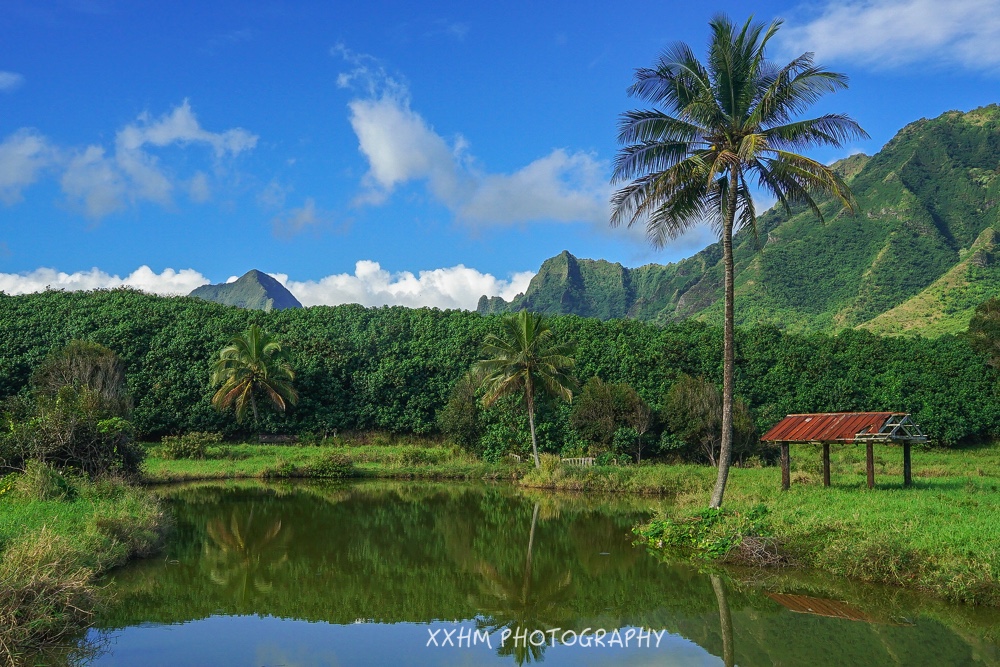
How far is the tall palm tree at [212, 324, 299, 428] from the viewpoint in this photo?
39031mm

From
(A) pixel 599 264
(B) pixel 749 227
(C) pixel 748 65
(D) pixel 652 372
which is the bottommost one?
(D) pixel 652 372

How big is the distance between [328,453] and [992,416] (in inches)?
1272

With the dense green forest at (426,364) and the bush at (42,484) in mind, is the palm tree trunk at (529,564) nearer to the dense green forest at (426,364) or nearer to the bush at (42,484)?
the bush at (42,484)

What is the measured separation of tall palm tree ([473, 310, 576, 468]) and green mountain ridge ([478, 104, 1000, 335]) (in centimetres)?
2418

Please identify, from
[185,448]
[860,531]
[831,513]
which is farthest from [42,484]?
[185,448]

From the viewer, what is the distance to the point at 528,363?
A: 32250 millimetres

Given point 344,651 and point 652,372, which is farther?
point 652,372

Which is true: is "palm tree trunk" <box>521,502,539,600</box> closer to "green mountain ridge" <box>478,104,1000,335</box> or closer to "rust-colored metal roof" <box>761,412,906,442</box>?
"rust-colored metal roof" <box>761,412,906,442</box>

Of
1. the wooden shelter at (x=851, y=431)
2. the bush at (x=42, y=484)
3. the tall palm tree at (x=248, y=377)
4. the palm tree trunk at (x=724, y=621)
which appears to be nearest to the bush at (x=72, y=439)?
the bush at (x=42, y=484)

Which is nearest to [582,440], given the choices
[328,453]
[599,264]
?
[328,453]

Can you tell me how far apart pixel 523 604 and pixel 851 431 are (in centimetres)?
1082

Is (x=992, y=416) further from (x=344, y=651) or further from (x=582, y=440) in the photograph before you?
(x=344, y=651)

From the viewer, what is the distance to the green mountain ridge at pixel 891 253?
2162 inches

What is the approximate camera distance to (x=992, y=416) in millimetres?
35031
